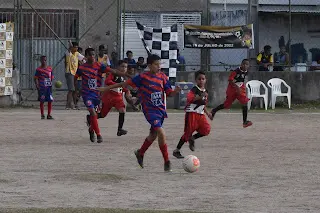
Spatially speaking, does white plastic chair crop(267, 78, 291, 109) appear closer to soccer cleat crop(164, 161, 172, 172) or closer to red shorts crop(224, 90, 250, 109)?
red shorts crop(224, 90, 250, 109)

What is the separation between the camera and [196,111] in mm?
16000

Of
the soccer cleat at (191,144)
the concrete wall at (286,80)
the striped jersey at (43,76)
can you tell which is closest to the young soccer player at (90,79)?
the soccer cleat at (191,144)

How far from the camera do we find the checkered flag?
92.5 feet

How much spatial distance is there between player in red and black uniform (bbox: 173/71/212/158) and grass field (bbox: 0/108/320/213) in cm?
44

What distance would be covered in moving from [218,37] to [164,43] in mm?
1669

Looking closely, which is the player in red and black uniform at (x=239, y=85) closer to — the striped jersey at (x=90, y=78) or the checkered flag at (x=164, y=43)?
the striped jersey at (x=90, y=78)

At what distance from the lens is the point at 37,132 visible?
20.4 metres

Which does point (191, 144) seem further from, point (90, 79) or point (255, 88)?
point (255, 88)

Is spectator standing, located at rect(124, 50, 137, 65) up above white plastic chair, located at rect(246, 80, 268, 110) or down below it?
above

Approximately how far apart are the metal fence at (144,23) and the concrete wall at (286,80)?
14.3 inches

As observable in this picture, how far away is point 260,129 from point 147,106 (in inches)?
319

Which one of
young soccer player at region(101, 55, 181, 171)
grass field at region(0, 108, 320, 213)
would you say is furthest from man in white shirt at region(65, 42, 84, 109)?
young soccer player at region(101, 55, 181, 171)

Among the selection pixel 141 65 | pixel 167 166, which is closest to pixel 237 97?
pixel 141 65

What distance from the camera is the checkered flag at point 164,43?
92.5 ft
